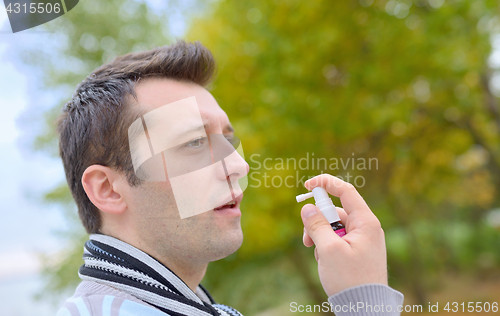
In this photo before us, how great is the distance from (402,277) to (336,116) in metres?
Result: 4.86

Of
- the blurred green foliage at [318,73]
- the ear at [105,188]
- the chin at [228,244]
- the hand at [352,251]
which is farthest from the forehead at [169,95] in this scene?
the blurred green foliage at [318,73]

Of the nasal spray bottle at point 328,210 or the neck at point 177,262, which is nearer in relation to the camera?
the nasal spray bottle at point 328,210

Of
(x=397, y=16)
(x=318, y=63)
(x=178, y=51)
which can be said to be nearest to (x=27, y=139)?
(x=318, y=63)

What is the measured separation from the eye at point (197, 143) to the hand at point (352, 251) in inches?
18.7

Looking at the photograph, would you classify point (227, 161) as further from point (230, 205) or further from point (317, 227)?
point (317, 227)

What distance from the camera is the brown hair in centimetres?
123

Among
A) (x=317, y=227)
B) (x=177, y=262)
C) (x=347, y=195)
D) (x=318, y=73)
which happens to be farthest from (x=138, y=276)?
(x=318, y=73)

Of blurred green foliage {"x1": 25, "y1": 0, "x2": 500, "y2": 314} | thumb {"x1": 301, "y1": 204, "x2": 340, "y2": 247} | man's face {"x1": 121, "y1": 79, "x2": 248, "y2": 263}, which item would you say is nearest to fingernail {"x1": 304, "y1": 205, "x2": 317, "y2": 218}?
thumb {"x1": 301, "y1": 204, "x2": 340, "y2": 247}

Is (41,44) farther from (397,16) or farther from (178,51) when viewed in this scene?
(397,16)

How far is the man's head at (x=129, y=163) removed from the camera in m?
1.18

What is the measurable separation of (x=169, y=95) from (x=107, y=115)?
0.73ft

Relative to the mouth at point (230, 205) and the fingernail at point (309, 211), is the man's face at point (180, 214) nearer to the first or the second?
the mouth at point (230, 205)

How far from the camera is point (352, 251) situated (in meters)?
0.89

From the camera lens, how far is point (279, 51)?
174 inches
